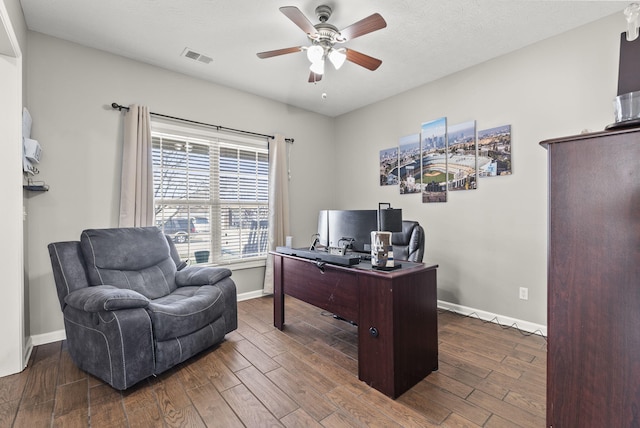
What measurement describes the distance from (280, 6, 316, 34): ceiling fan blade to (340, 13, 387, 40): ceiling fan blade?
0.82 ft

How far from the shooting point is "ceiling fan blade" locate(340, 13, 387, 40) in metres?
1.95

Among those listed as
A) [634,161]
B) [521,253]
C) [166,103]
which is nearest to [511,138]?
[521,253]

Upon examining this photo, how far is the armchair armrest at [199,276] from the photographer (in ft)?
8.48

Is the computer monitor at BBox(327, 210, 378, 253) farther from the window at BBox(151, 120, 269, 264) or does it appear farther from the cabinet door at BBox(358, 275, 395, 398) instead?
the window at BBox(151, 120, 269, 264)

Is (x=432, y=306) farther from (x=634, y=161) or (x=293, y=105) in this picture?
(x=293, y=105)

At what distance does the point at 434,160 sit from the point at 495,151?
0.66 m

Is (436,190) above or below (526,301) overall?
above

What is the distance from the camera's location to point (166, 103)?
3273 mm

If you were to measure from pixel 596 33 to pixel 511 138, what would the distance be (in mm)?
968

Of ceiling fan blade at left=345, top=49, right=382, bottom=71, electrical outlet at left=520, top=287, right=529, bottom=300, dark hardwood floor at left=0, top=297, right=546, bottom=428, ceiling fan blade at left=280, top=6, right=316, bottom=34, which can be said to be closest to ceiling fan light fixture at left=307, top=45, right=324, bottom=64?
ceiling fan blade at left=280, top=6, right=316, bottom=34

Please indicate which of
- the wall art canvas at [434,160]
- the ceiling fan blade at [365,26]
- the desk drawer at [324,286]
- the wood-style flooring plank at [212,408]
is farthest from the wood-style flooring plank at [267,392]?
the wall art canvas at [434,160]

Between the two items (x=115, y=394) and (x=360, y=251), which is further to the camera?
(x=360, y=251)

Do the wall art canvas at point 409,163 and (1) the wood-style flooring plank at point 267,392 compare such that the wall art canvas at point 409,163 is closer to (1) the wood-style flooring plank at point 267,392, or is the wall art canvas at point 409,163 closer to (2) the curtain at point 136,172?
(1) the wood-style flooring plank at point 267,392

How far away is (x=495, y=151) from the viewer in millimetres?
3012
